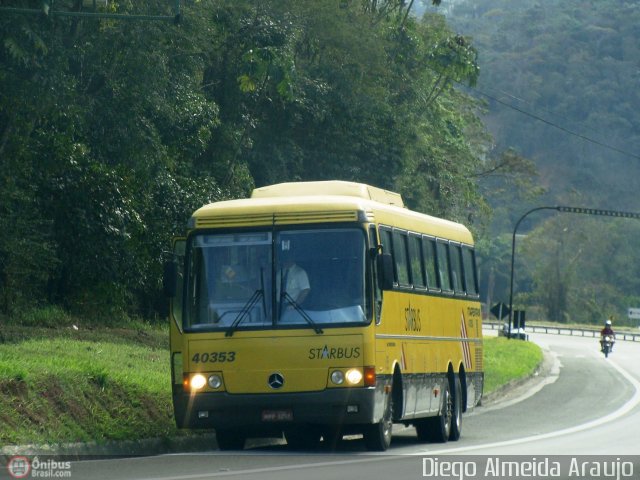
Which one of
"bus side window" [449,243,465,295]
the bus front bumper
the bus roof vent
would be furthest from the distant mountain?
the bus front bumper

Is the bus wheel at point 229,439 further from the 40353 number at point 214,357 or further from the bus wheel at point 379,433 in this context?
the bus wheel at point 379,433

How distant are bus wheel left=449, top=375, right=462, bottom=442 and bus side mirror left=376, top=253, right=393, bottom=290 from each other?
4962mm

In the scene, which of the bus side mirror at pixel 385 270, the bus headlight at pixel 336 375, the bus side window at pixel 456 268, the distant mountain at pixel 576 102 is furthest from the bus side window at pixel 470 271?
the distant mountain at pixel 576 102

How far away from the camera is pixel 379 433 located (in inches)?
665

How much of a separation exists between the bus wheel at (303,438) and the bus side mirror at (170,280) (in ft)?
8.96

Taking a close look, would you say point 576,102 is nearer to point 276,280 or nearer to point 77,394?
point 276,280

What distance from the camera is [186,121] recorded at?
32.6 metres

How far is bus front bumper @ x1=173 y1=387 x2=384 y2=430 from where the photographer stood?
1600 cm

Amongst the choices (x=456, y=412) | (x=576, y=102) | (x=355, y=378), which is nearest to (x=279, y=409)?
(x=355, y=378)

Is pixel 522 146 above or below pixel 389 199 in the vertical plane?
above

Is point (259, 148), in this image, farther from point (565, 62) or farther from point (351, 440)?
point (565, 62)

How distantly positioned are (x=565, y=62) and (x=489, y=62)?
879 centimetres

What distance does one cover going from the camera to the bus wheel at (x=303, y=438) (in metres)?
18.0

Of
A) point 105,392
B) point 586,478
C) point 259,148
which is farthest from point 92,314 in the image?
point 586,478
